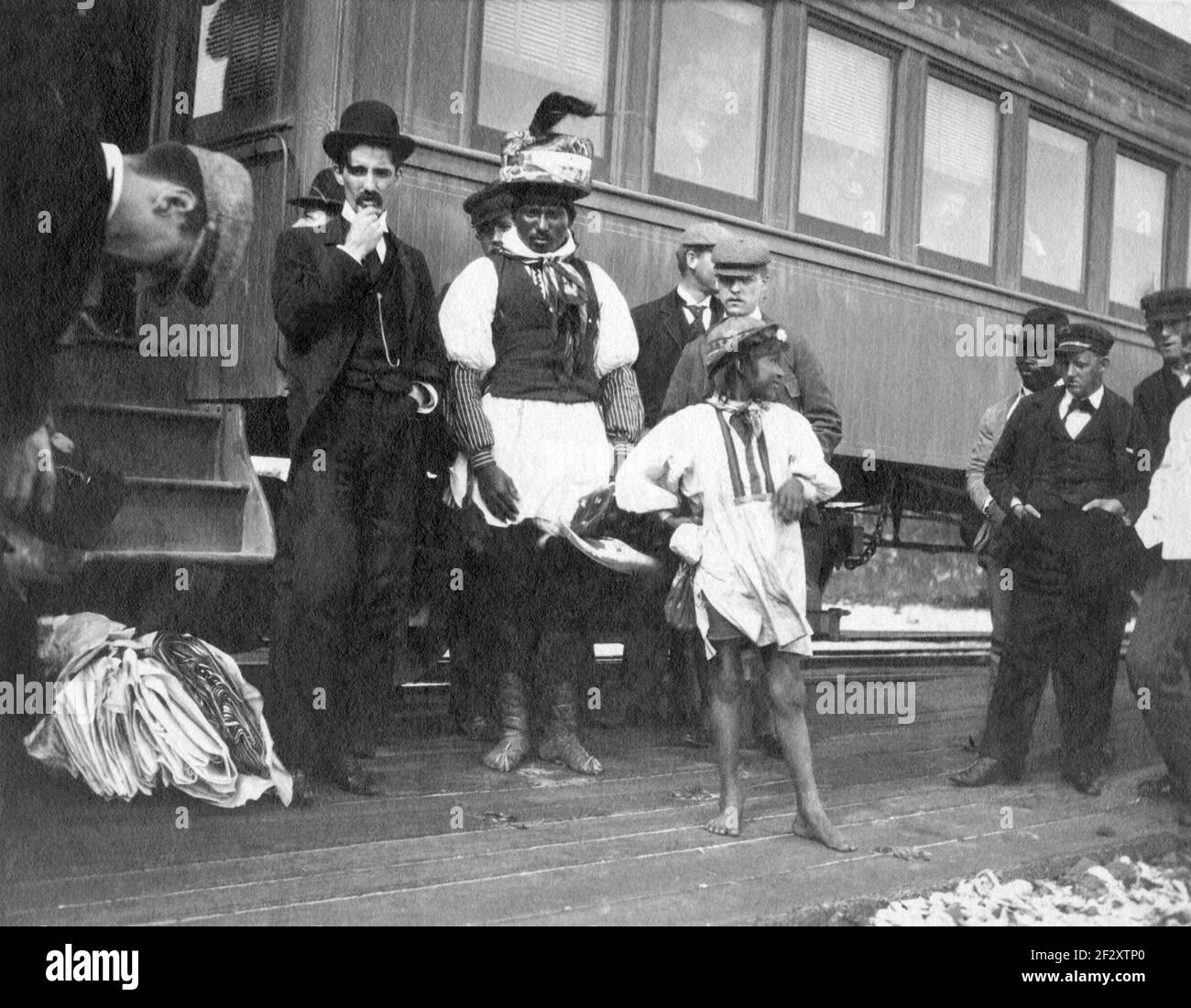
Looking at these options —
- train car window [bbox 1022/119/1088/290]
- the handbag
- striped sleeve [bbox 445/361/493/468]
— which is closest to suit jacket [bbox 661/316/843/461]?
striped sleeve [bbox 445/361/493/468]

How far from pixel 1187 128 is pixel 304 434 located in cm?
503

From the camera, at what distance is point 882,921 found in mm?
3264

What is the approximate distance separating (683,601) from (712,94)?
2.27 metres

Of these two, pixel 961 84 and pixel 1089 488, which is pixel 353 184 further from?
pixel 961 84

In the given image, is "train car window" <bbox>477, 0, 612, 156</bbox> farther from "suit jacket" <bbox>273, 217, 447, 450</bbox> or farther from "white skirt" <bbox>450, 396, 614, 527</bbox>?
"white skirt" <bbox>450, 396, 614, 527</bbox>

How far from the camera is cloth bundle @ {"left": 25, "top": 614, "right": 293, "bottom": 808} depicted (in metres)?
3.50

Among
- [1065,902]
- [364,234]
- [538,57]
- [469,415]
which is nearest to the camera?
[1065,902]

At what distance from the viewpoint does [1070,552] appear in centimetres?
481

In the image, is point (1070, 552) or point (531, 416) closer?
point (531, 416)

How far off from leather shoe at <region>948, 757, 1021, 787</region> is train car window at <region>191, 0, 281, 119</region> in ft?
9.90

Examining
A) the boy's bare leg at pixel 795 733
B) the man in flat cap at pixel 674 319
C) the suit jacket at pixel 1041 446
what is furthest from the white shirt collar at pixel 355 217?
the suit jacket at pixel 1041 446

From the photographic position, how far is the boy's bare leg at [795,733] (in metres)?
3.77

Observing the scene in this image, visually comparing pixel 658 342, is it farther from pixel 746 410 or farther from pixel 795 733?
pixel 795 733

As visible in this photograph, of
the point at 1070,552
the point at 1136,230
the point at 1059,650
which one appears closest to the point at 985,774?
the point at 1059,650
